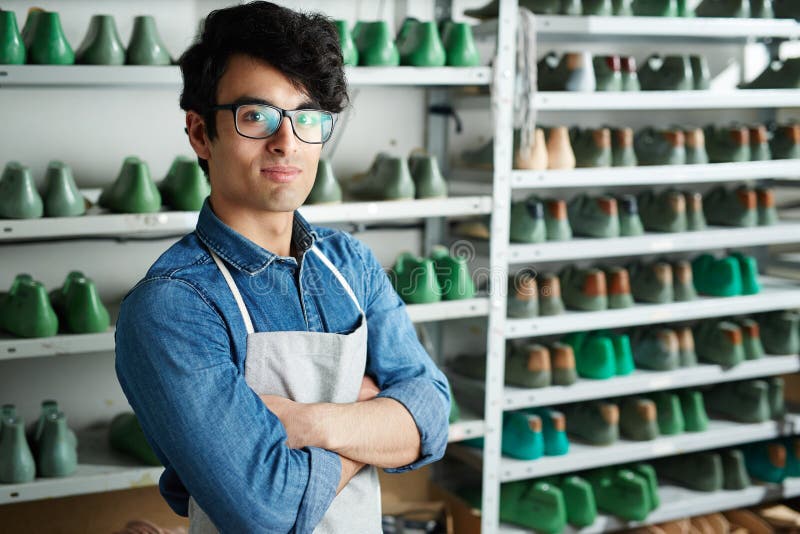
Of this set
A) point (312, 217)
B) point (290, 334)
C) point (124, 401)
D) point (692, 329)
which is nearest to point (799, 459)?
point (692, 329)

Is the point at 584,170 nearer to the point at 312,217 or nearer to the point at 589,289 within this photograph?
the point at 589,289

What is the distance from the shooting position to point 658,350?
9.43 feet

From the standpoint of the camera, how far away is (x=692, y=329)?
125 inches

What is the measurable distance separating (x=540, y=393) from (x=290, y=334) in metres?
1.51

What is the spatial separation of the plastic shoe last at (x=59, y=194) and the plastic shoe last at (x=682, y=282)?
1.87 meters

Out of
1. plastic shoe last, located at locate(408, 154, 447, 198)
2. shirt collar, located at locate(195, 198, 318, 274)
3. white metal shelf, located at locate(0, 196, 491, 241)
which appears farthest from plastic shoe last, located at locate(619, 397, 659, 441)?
shirt collar, located at locate(195, 198, 318, 274)

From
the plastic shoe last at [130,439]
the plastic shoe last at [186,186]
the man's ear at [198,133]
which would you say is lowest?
the plastic shoe last at [130,439]

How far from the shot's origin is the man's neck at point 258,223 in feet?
4.29

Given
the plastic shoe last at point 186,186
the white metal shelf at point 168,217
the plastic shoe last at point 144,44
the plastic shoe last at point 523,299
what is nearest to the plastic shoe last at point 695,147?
the plastic shoe last at point 523,299

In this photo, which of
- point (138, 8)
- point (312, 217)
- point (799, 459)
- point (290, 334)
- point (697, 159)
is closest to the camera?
point (290, 334)

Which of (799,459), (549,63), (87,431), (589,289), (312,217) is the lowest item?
(799,459)

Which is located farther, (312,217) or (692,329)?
(692,329)

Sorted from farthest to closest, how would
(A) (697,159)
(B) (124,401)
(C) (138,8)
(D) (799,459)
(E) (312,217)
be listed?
(D) (799,459), (A) (697,159), (B) (124,401), (C) (138,8), (E) (312,217)

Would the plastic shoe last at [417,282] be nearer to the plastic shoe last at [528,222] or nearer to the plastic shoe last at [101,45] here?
the plastic shoe last at [528,222]
